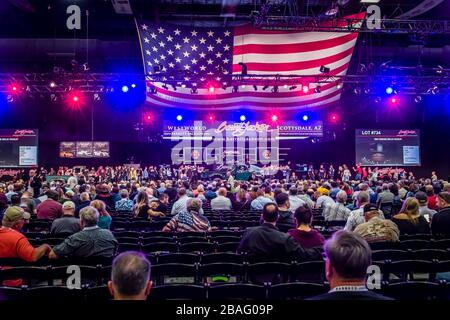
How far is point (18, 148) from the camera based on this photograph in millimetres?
24406

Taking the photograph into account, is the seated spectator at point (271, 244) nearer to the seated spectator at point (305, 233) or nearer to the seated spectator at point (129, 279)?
the seated spectator at point (305, 233)

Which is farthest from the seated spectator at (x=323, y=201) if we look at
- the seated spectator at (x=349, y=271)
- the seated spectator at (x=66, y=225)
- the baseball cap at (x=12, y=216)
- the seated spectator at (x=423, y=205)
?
the seated spectator at (x=349, y=271)

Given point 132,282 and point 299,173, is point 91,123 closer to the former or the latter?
point 299,173

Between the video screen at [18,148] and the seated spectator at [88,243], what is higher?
the video screen at [18,148]

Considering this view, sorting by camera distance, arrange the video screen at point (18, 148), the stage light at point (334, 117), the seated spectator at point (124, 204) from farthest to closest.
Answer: the video screen at point (18, 148) < the stage light at point (334, 117) < the seated spectator at point (124, 204)

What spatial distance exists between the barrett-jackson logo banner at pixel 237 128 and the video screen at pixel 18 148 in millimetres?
7911

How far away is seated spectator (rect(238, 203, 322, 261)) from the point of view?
4.84m

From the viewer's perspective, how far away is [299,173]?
87.7ft

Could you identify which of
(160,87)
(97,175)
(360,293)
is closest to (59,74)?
(160,87)

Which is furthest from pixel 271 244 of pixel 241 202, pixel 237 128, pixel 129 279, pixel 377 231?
pixel 237 128

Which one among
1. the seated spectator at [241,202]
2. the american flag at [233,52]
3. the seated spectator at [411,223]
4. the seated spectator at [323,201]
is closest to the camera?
the seated spectator at [411,223]

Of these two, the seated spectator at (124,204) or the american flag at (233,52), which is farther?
the american flag at (233,52)

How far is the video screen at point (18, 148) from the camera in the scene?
24234 mm

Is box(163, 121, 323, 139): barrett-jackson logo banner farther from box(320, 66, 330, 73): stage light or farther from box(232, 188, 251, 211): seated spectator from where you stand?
box(232, 188, 251, 211): seated spectator
